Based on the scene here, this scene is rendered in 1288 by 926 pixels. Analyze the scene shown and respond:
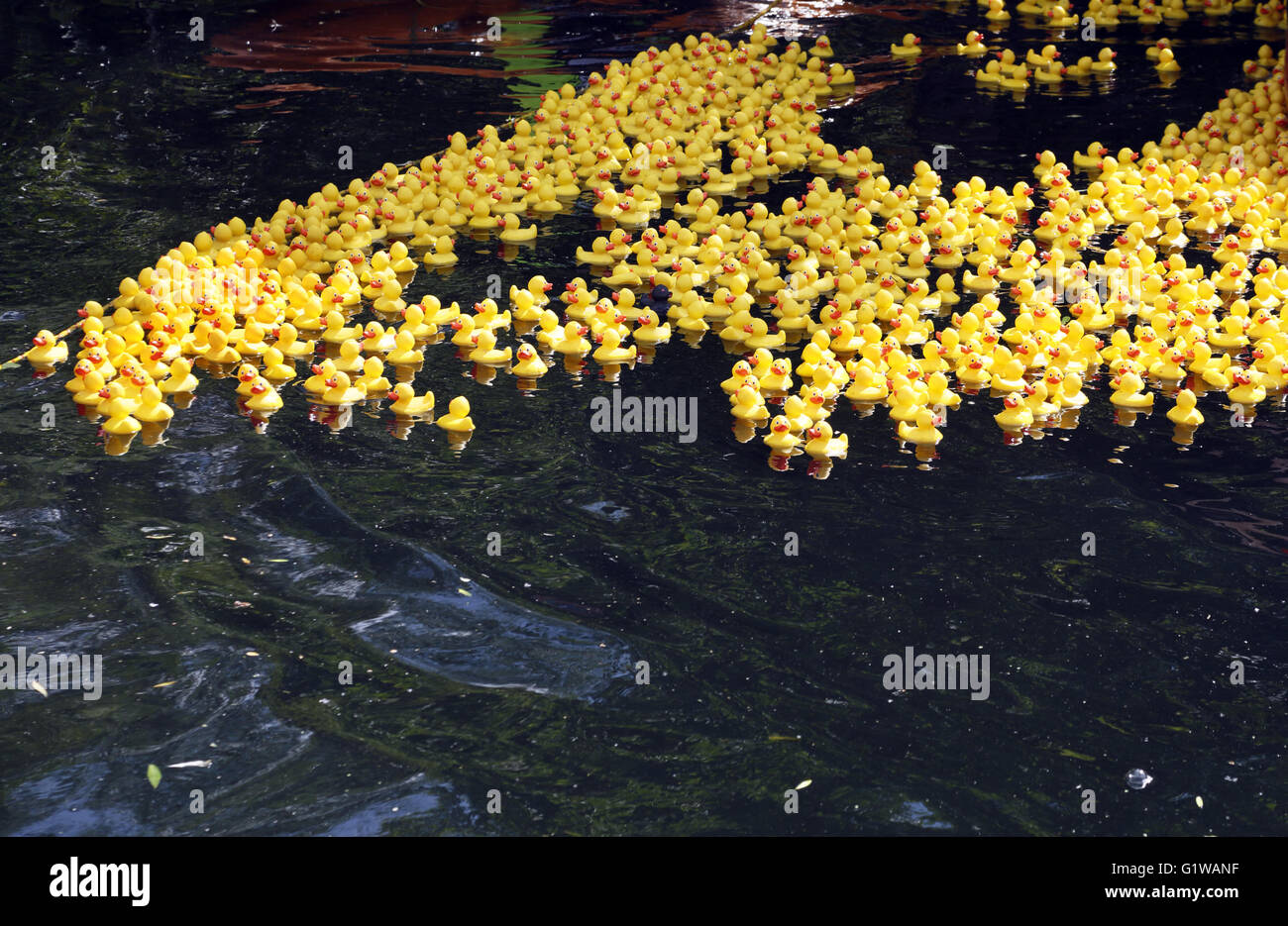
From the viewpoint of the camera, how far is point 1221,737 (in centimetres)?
455

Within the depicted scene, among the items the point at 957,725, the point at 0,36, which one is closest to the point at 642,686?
the point at 957,725

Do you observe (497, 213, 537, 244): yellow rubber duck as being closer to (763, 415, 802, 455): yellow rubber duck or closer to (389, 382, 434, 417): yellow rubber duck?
(389, 382, 434, 417): yellow rubber duck

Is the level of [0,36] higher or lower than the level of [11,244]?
higher

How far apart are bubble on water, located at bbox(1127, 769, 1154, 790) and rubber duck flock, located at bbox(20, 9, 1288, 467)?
87.1 inches

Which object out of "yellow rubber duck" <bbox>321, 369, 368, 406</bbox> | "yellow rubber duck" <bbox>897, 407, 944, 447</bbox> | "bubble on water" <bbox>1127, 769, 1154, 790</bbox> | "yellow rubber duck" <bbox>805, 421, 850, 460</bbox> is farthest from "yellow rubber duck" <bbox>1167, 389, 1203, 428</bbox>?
"yellow rubber duck" <bbox>321, 369, 368, 406</bbox>

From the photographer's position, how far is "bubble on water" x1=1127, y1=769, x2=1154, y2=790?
171 inches

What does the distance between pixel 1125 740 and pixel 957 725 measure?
566 mm

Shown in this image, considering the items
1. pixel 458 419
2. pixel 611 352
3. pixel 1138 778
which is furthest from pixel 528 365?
pixel 1138 778

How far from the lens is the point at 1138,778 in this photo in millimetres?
4371

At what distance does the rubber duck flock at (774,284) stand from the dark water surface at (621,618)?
0.68ft

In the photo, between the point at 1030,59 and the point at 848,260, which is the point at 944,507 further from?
the point at 1030,59

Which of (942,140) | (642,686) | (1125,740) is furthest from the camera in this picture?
(942,140)

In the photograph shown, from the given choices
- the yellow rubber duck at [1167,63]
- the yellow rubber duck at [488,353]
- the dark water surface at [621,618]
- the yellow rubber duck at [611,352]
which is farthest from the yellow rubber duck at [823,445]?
the yellow rubber duck at [1167,63]

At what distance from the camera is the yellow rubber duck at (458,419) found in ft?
21.0
